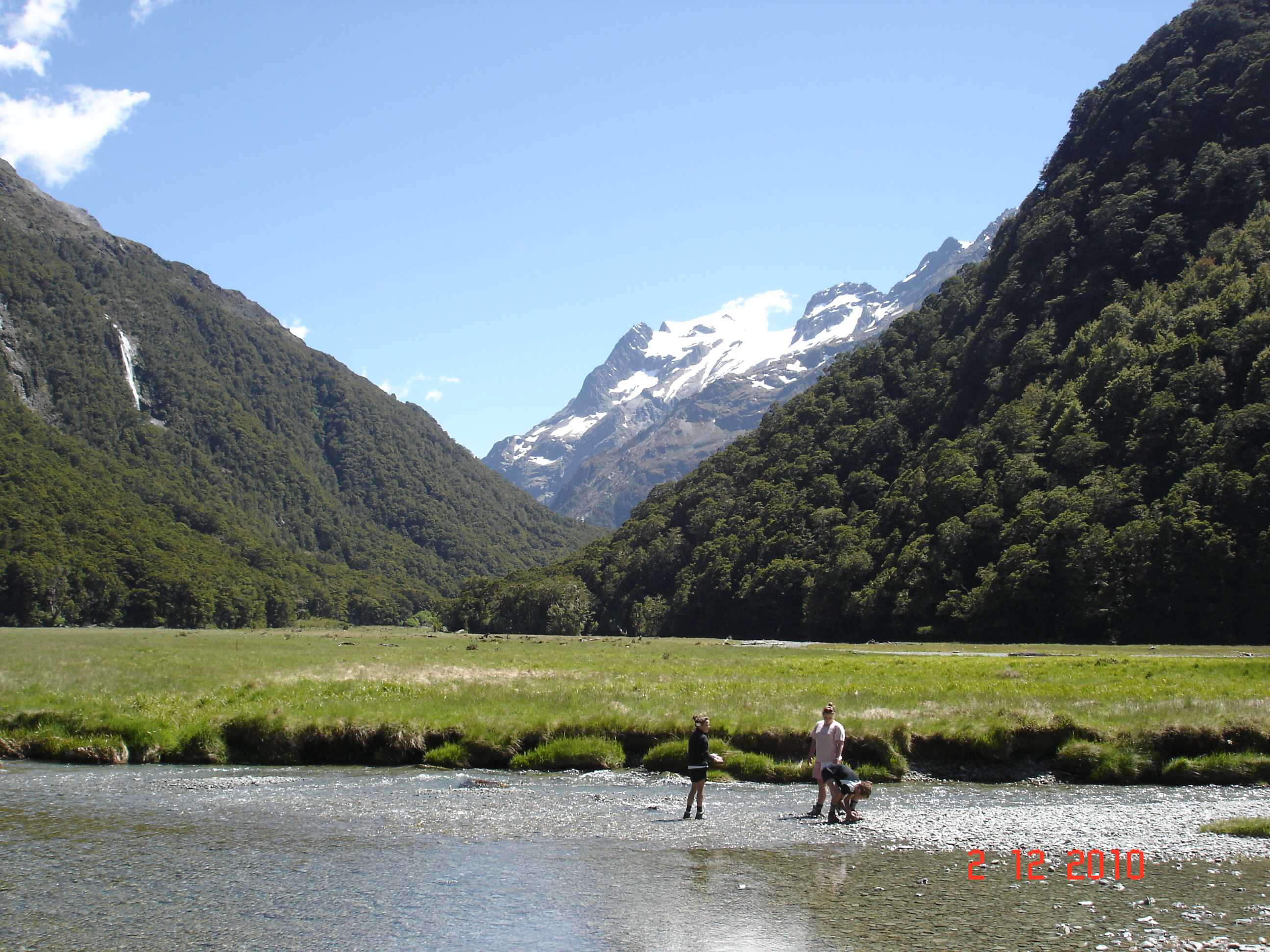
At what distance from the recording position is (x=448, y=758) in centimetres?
3091

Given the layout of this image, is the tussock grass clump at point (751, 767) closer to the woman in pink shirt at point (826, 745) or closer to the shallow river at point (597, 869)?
the shallow river at point (597, 869)

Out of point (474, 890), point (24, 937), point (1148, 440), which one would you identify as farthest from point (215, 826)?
point (1148, 440)

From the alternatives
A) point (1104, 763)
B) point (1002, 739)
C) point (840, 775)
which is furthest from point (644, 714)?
point (1104, 763)

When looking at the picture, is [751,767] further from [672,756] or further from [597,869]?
[597,869]

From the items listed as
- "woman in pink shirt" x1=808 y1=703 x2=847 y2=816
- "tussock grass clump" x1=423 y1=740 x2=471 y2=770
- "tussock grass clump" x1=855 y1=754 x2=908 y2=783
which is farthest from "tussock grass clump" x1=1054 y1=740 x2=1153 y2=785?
"tussock grass clump" x1=423 y1=740 x2=471 y2=770

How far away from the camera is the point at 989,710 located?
33062 millimetres

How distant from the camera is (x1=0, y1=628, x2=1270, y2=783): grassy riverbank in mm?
29594

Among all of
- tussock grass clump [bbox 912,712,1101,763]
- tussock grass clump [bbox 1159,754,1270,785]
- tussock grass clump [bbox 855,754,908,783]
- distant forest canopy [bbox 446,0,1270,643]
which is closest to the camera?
tussock grass clump [bbox 1159,754,1270,785]

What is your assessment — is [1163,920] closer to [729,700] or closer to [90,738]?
[729,700]

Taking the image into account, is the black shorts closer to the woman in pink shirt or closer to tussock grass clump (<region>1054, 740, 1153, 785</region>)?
the woman in pink shirt

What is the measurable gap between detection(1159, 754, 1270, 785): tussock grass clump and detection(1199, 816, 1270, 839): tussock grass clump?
6351mm

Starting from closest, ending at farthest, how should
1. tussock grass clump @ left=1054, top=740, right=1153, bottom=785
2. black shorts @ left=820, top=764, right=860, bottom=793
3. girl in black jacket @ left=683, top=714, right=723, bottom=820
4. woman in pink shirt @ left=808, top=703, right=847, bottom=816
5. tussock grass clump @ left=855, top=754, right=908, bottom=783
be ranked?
black shorts @ left=820, top=764, right=860, bottom=793, girl in black jacket @ left=683, top=714, right=723, bottom=820, woman in pink shirt @ left=808, top=703, right=847, bottom=816, tussock grass clump @ left=1054, top=740, right=1153, bottom=785, tussock grass clump @ left=855, top=754, right=908, bottom=783

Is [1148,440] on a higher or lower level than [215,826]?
higher

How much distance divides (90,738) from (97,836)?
12.7 meters
